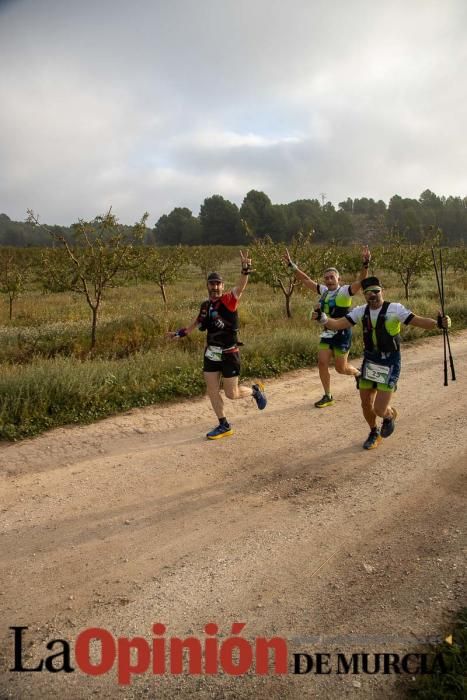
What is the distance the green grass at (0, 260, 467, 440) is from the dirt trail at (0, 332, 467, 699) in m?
0.70

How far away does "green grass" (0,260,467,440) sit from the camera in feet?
22.3

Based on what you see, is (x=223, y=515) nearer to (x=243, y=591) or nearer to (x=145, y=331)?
(x=243, y=591)

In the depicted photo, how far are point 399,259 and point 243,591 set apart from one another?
1998 cm

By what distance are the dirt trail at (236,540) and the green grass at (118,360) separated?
699mm

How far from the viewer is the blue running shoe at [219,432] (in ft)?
20.3

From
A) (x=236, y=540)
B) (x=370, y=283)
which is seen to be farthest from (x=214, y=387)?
(x=236, y=540)

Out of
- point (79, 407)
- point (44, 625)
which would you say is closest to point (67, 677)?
point (44, 625)

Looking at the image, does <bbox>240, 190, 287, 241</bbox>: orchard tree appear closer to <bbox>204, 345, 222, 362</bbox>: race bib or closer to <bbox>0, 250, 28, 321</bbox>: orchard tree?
<bbox>0, 250, 28, 321</bbox>: orchard tree

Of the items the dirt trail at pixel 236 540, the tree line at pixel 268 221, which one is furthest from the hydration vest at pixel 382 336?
the tree line at pixel 268 221

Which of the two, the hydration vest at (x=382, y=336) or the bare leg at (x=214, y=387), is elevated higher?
the hydration vest at (x=382, y=336)

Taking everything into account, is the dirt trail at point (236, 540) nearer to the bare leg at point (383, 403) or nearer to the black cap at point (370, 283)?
the bare leg at point (383, 403)

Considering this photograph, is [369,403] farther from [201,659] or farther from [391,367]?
[201,659]

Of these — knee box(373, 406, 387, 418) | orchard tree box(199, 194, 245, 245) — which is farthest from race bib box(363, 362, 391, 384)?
orchard tree box(199, 194, 245, 245)

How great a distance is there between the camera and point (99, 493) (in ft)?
15.9
